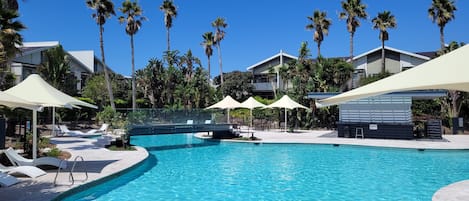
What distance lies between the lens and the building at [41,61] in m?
31.2

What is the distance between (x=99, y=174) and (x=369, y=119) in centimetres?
1710

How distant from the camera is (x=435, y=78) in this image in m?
3.23

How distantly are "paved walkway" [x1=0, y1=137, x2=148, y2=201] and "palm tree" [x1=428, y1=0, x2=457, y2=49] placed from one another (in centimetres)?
2829

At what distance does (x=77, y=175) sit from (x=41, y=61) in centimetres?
2963

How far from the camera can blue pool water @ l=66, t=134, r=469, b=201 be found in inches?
355

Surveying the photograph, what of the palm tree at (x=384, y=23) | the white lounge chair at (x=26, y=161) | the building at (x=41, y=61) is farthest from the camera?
the palm tree at (x=384, y=23)

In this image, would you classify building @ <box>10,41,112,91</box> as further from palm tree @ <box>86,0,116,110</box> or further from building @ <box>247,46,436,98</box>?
building @ <box>247,46,436,98</box>

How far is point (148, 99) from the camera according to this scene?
39562mm

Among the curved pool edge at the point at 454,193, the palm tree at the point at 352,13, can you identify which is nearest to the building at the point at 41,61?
the curved pool edge at the point at 454,193

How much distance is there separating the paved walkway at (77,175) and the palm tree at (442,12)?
28290 millimetres

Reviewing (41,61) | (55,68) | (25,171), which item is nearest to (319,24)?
(55,68)

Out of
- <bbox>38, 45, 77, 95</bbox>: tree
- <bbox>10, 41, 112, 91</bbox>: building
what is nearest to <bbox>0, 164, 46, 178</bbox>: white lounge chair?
<bbox>10, 41, 112, 91</bbox>: building

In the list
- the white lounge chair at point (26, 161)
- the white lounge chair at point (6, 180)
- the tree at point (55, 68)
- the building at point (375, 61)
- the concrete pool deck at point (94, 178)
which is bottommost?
the concrete pool deck at point (94, 178)

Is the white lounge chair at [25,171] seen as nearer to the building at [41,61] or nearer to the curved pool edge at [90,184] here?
the curved pool edge at [90,184]
